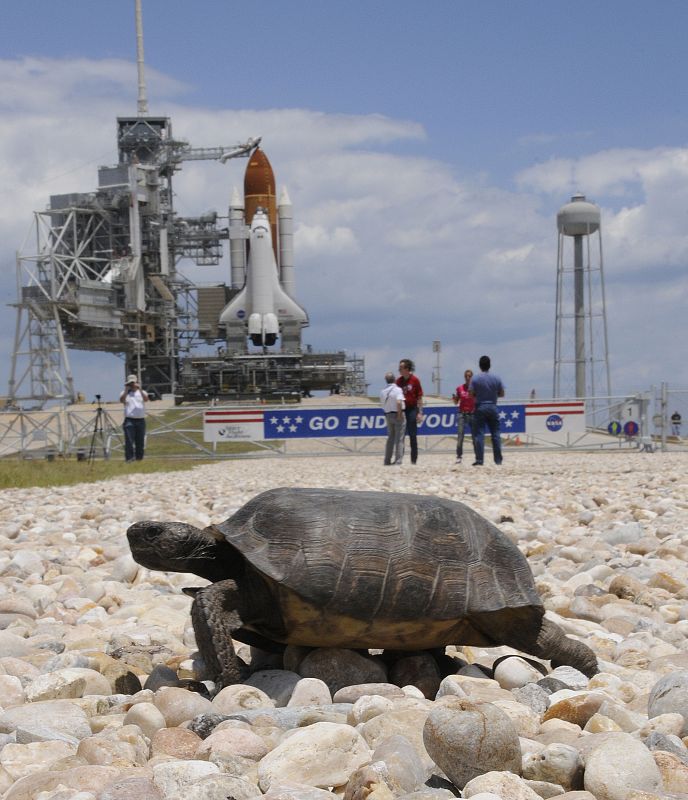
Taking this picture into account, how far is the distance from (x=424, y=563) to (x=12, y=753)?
189cm

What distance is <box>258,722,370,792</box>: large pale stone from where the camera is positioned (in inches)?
110

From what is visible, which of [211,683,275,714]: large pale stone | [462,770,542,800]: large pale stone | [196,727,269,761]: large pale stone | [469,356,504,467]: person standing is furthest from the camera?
[469,356,504,467]: person standing

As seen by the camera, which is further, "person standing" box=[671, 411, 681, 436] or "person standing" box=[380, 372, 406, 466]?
"person standing" box=[671, 411, 681, 436]

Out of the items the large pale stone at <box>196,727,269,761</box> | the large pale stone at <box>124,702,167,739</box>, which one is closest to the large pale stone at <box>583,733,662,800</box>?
the large pale stone at <box>196,727,269,761</box>

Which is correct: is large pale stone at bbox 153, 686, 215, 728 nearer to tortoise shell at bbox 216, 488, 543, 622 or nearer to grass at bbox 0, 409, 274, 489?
tortoise shell at bbox 216, 488, 543, 622

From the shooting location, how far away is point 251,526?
168 inches

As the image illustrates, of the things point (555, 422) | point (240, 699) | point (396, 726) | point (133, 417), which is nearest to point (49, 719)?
point (240, 699)

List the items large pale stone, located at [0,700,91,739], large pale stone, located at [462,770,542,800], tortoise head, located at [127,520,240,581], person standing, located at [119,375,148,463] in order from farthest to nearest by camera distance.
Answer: person standing, located at [119,375,148,463] → tortoise head, located at [127,520,240,581] → large pale stone, located at [0,700,91,739] → large pale stone, located at [462,770,542,800]

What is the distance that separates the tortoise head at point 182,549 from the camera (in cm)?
412

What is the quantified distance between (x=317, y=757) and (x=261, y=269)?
249 ft

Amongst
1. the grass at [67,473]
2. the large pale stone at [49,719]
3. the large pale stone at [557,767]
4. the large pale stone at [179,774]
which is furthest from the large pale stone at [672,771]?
the grass at [67,473]

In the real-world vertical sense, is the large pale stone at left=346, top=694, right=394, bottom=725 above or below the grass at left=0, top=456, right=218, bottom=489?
above

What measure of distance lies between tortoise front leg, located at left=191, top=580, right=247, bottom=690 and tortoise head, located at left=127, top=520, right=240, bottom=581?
0.18 metres

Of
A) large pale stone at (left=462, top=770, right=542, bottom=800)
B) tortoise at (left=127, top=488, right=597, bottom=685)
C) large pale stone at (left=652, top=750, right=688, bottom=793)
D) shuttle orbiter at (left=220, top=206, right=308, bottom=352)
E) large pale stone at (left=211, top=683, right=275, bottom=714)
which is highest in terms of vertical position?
shuttle orbiter at (left=220, top=206, right=308, bottom=352)
